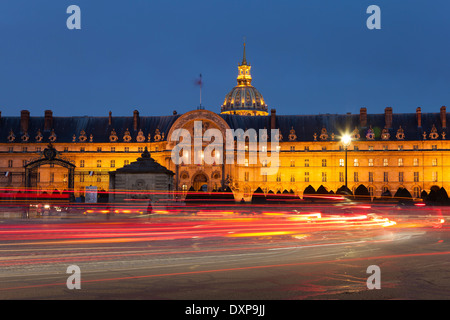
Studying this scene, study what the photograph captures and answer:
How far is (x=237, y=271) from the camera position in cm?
1694

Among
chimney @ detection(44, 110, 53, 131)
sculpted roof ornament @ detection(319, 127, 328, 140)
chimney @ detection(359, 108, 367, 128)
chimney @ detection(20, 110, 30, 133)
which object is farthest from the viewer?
chimney @ detection(44, 110, 53, 131)

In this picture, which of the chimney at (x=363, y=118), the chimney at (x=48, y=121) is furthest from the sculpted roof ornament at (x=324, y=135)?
the chimney at (x=48, y=121)

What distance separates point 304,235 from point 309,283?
595 inches

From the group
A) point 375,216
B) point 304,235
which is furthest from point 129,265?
point 375,216

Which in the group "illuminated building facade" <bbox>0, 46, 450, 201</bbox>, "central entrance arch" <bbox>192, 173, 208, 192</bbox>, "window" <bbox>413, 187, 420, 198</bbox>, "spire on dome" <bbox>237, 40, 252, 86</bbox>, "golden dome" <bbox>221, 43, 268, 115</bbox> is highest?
"spire on dome" <bbox>237, 40, 252, 86</bbox>

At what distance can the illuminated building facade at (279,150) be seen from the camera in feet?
355

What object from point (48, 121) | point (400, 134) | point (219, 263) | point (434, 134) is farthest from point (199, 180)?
point (219, 263)

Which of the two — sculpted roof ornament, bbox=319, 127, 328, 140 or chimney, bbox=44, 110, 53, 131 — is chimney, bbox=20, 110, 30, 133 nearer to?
chimney, bbox=44, 110, 53, 131

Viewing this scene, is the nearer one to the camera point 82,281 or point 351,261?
point 82,281

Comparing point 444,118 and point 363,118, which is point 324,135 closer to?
point 363,118

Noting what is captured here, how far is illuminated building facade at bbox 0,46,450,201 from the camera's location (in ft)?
355

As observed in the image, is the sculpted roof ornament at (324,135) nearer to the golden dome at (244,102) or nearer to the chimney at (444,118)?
the chimney at (444,118)

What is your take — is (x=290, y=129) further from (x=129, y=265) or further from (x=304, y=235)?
(x=129, y=265)

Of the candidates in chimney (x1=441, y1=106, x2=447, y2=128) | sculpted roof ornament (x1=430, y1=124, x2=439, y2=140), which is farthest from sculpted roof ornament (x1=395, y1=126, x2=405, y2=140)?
chimney (x1=441, y1=106, x2=447, y2=128)
